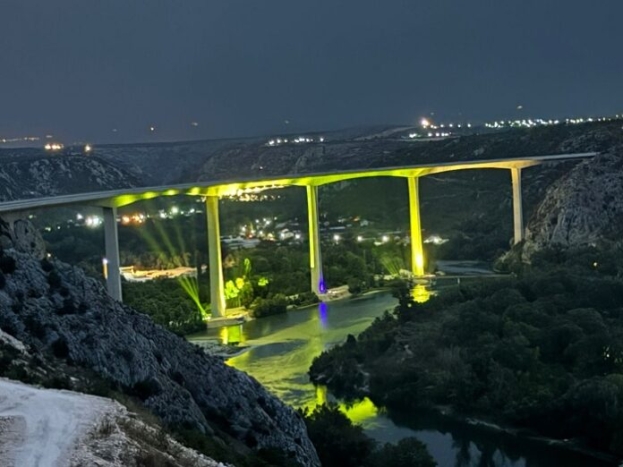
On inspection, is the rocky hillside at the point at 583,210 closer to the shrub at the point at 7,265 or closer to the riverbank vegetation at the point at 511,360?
the riverbank vegetation at the point at 511,360

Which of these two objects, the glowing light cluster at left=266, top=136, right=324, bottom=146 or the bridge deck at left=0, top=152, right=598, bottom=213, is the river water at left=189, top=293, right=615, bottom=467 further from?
the glowing light cluster at left=266, top=136, right=324, bottom=146

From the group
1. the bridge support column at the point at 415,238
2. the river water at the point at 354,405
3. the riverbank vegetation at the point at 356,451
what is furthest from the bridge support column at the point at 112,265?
the bridge support column at the point at 415,238

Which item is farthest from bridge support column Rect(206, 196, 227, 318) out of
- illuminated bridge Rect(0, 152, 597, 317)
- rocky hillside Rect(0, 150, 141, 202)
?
rocky hillside Rect(0, 150, 141, 202)

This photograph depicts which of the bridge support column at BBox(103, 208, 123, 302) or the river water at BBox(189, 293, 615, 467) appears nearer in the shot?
the river water at BBox(189, 293, 615, 467)

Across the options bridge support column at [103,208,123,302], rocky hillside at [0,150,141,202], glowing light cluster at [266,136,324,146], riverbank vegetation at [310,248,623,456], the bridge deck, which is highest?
glowing light cluster at [266,136,324,146]

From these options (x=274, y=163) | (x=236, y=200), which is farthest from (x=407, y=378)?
(x=274, y=163)

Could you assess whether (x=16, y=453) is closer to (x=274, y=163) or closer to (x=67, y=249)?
(x=67, y=249)
